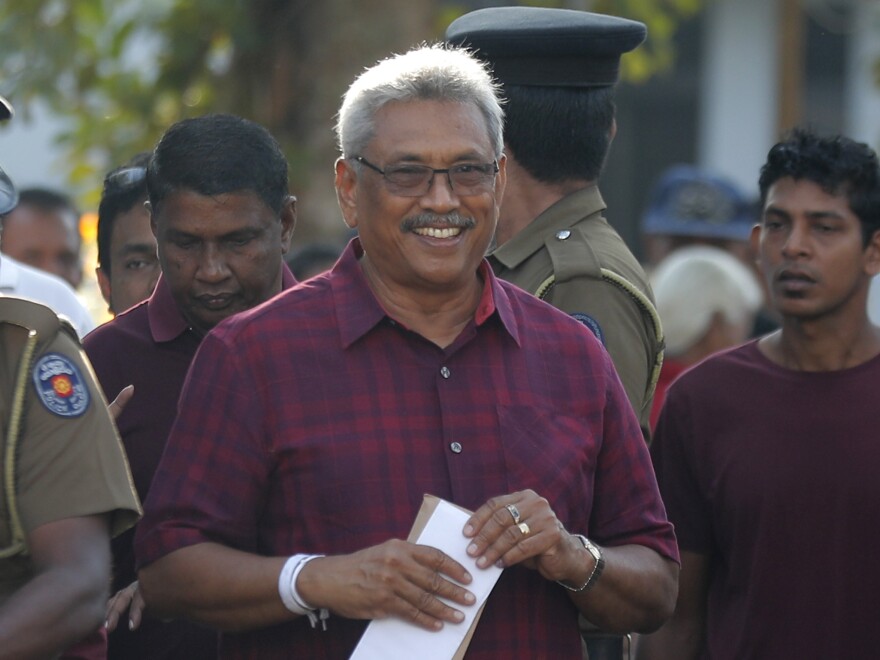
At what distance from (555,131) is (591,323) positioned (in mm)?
635

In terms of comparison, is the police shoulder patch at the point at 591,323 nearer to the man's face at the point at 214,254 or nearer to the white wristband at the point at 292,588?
the man's face at the point at 214,254

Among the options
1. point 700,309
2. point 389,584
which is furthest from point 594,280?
point 700,309

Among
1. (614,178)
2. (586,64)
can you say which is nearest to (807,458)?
(586,64)

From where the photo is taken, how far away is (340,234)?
10.3 metres

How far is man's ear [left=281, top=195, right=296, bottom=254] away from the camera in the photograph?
433 cm

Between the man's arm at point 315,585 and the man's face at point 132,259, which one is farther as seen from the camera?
the man's face at point 132,259

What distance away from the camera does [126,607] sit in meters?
3.95

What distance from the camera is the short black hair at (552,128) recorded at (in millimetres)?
4480

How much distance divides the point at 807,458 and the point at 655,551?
2.62 ft

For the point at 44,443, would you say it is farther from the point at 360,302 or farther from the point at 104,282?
the point at 104,282

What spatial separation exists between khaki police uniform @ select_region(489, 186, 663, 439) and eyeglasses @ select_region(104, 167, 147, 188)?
1.27m

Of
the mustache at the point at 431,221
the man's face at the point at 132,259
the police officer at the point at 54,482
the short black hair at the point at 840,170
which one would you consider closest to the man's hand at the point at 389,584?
the police officer at the point at 54,482

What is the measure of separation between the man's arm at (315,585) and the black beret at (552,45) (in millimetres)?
1716

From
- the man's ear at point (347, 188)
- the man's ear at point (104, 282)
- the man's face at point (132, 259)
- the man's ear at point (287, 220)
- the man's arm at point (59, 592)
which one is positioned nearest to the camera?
the man's arm at point (59, 592)
